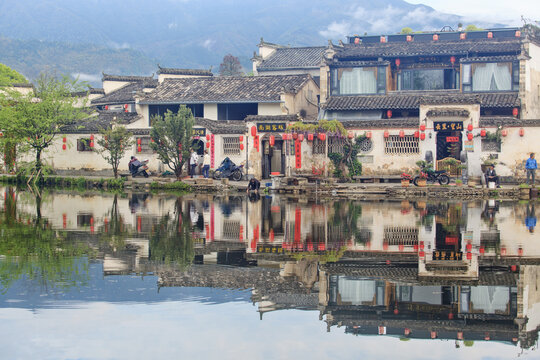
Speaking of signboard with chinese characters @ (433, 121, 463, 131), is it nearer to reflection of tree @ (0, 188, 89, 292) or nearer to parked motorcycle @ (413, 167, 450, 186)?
parked motorcycle @ (413, 167, 450, 186)

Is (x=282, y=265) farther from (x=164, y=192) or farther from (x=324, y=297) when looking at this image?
(x=164, y=192)

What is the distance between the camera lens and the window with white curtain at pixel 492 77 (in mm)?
41688

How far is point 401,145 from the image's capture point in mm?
38156

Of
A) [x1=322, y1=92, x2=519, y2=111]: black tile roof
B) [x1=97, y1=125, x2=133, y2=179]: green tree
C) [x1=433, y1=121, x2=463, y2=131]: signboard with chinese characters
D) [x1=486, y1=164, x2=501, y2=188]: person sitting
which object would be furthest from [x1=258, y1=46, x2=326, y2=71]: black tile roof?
[x1=486, y1=164, x2=501, y2=188]: person sitting

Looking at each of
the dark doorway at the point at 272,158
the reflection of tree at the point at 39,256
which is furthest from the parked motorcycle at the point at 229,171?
the reflection of tree at the point at 39,256

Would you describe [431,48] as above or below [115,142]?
above

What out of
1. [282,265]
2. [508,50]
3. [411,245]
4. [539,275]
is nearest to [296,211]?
A: [411,245]

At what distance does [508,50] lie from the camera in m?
42.0

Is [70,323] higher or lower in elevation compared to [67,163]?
lower

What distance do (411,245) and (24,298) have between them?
8645 millimetres

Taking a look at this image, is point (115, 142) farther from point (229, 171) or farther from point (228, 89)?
point (228, 89)

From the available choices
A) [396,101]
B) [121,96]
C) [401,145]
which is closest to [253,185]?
[401,145]

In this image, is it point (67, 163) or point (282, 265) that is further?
point (67, 163)

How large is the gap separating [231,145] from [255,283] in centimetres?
2853
